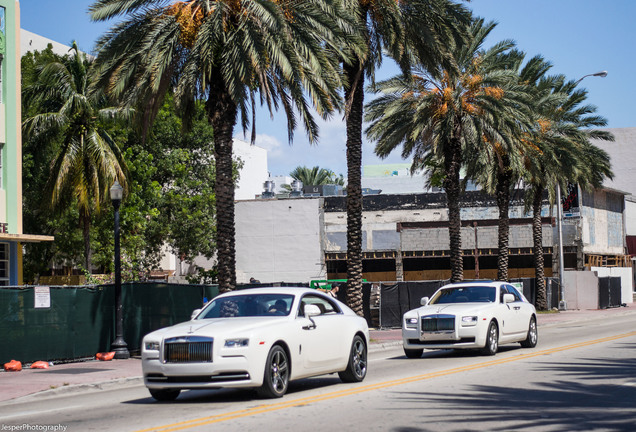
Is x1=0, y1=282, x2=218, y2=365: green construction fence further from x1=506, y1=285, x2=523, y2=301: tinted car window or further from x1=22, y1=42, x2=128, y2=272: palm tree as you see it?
x1=22, y1=42, x2=128, y2=272: palm tree

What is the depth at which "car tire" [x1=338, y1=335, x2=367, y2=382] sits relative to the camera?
14.1m

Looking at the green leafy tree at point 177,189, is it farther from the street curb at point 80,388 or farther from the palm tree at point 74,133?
the street curb at point 80,388

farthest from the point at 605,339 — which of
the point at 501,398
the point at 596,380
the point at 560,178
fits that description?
the point at 560,178

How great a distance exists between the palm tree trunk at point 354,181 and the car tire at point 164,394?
14.2 metres

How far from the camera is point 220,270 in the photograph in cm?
2280

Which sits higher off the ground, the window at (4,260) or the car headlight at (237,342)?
the window at (4,260)

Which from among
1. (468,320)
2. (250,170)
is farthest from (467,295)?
(250,170)

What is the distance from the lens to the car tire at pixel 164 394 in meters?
12.5

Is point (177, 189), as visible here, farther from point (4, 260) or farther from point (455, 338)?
point (455, 338)

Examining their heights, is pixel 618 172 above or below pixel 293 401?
above

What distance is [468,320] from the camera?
19.1 m

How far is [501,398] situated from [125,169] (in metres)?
33.0

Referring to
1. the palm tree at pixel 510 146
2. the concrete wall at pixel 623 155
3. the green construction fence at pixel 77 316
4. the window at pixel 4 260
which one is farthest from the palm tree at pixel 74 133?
the concrete wall at pixel 623 155

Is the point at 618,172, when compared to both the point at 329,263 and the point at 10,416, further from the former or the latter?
the point at 10,416
